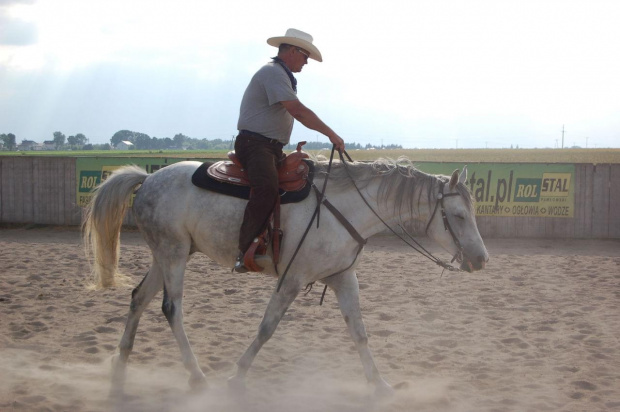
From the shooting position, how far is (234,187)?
4.83m

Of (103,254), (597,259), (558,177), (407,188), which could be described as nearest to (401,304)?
(407,188)

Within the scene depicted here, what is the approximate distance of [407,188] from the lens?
4.91 m

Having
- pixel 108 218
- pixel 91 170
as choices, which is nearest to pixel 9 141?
pixel 91 170

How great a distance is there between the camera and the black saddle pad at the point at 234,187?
4719mm

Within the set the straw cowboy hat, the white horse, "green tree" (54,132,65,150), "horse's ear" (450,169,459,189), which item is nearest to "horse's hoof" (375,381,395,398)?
the white horse

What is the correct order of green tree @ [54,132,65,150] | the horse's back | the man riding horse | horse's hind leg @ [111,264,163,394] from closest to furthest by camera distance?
the man riding horse → the horse's back → horse's hind leg @ [111,264,163,394] → green tree @ [54,132,65,150]

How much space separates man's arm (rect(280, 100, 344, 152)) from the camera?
4586 millimetres

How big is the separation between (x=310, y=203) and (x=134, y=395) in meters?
1.96

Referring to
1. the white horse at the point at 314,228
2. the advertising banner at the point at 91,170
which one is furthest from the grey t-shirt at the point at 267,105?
the advertising banner at the point at 91,170

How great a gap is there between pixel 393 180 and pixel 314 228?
78 cm

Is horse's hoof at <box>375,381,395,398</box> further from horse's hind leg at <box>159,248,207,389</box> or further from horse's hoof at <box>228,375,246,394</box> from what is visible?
horse's hind leg at <box>159,248,207,389</box>

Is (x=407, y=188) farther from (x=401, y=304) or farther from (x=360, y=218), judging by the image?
(x=401, y=304)

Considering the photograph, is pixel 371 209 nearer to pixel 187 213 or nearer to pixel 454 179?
pixel 454 179

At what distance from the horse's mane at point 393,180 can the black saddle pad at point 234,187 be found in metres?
0.19
